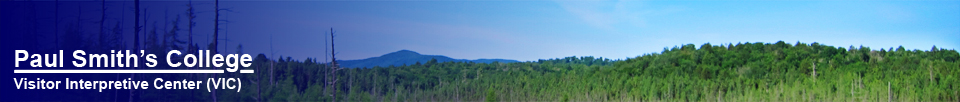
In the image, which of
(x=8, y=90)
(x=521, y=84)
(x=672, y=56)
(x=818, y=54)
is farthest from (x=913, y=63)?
(x=8, y=90)

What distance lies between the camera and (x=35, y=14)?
38.6 meters

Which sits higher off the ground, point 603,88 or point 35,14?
point 35,14

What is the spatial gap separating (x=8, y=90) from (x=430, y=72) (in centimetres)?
3017

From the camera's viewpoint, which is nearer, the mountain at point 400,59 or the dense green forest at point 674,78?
the dense green forest at point 674,78

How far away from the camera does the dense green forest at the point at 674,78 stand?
38.5 metres

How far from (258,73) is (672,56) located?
2383 centimetres

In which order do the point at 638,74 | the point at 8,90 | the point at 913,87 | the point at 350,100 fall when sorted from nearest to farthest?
the point at 8,90, the point at 913,87, the point at 350,100, the point at 638,74

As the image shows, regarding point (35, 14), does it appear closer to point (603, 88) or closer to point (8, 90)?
point (8, 90)

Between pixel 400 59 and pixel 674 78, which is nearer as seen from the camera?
pixel 674 78

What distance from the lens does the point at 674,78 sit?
4691 cm

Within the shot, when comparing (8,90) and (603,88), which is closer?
(8,90)

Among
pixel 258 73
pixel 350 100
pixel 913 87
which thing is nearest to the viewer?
pixel 913 87

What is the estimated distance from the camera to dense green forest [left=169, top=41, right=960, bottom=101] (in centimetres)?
3847

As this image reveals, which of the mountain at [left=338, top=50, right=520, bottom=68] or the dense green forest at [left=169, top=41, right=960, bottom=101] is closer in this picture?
the dense green forest at [left=169, top=41, right=960, bottom=101]
